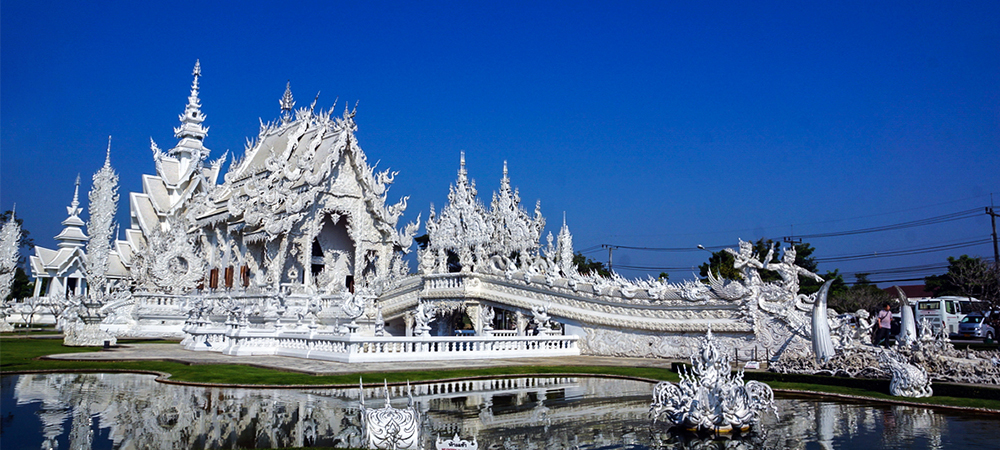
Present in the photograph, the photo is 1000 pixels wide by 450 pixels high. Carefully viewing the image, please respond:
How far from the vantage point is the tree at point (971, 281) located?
2858 centimetres

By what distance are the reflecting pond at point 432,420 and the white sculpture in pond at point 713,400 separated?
192 millimetres

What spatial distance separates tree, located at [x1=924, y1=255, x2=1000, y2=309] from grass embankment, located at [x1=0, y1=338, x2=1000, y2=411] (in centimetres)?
1916

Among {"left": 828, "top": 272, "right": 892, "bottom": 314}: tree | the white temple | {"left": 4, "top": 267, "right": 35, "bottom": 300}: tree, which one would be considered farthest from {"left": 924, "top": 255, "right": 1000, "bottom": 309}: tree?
{"left": 4, "top": 267, "right": 35, "bottom": 300}: tree

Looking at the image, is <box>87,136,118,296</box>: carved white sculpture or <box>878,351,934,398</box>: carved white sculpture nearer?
<box>878,351,934,398</box>: carved white sculpture

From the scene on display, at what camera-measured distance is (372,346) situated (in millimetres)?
15883

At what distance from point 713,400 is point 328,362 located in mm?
10192

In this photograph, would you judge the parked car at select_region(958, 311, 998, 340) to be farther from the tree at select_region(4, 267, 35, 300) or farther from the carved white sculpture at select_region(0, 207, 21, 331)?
the tree at select_region(4, 267, 35, 300)

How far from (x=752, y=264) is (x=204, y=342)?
15440 mm

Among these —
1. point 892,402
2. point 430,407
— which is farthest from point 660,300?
point 430,407

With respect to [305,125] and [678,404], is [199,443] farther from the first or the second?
[305,125]

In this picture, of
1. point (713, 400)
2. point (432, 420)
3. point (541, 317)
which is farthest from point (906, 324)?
point (432, 420)

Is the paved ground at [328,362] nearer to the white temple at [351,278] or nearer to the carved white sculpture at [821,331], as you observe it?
the white temple at [351,278]

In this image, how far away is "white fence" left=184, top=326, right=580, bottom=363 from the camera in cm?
1580

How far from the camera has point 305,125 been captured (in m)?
33.3
